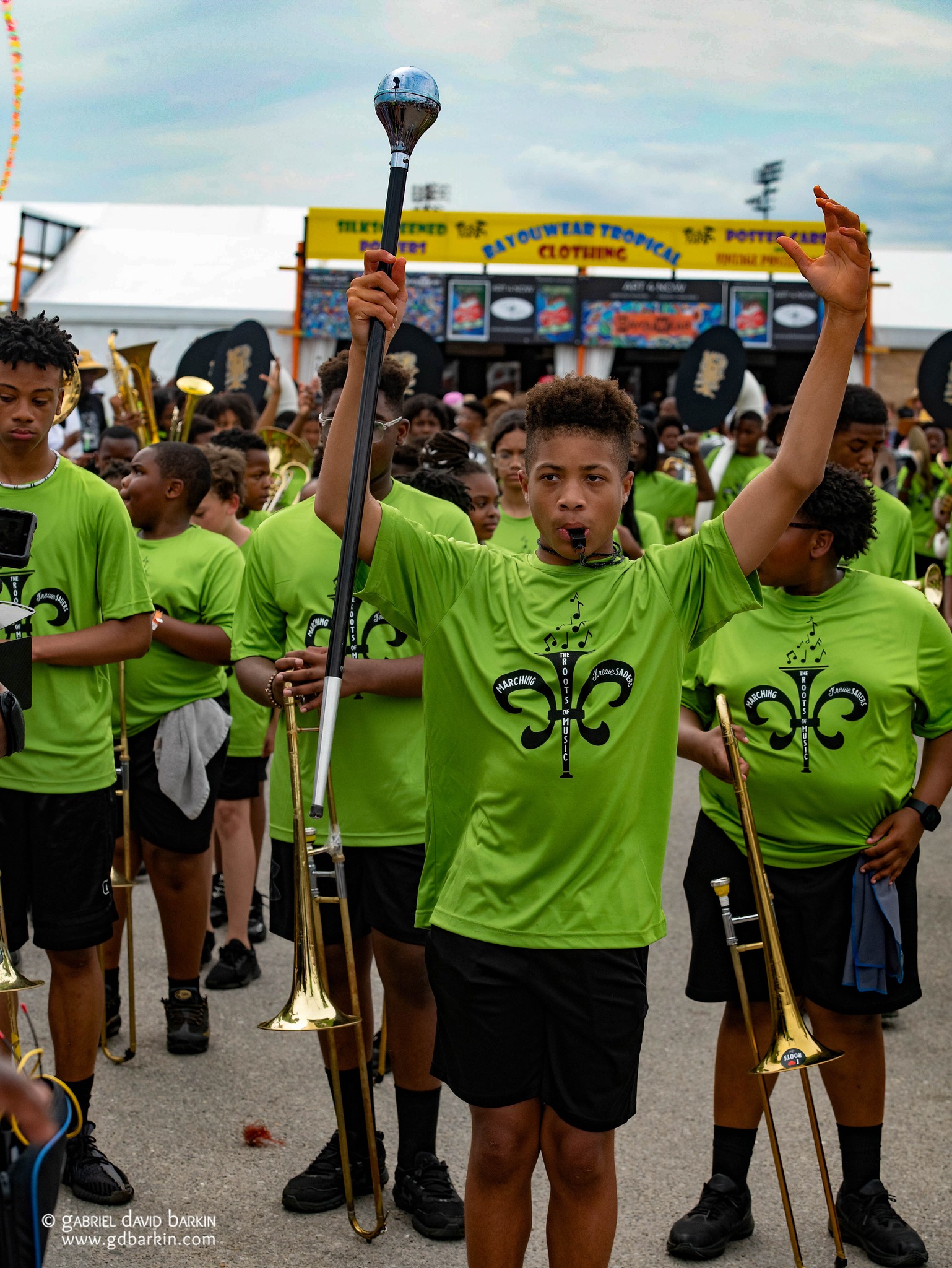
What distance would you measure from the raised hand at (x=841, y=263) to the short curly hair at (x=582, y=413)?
0.49 m

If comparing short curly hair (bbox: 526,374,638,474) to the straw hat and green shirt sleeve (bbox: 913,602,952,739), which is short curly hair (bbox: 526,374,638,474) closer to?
green shirt sleeve (bbox: 913,602,952,739)

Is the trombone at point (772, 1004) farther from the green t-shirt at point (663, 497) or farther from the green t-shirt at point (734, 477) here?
the green t-shirt at point (734, 477)

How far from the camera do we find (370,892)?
149 inches

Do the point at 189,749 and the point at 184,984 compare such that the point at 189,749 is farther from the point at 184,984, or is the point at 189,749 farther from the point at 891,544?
the point at 891,544

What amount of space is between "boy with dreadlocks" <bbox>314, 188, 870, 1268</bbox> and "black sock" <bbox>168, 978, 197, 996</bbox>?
2368mm

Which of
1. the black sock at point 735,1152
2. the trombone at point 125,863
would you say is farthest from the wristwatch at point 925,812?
the trombone at point 125,863

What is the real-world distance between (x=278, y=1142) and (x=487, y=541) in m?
3.11

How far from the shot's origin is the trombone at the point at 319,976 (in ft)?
11.2

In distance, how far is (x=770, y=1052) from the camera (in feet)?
10.7

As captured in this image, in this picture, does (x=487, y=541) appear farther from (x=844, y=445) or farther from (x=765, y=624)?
(x=765, y=624)

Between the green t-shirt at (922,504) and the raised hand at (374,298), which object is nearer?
the raised hand at (374,298)

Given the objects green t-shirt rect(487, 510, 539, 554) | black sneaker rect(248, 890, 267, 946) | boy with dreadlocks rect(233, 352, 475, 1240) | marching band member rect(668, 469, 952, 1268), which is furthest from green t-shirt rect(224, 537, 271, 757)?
marching band member rect(668, 469, 952, 1268)

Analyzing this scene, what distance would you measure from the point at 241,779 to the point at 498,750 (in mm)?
3369

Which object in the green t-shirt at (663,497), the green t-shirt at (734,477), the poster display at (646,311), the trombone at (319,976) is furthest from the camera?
the poster display at (646,311)
